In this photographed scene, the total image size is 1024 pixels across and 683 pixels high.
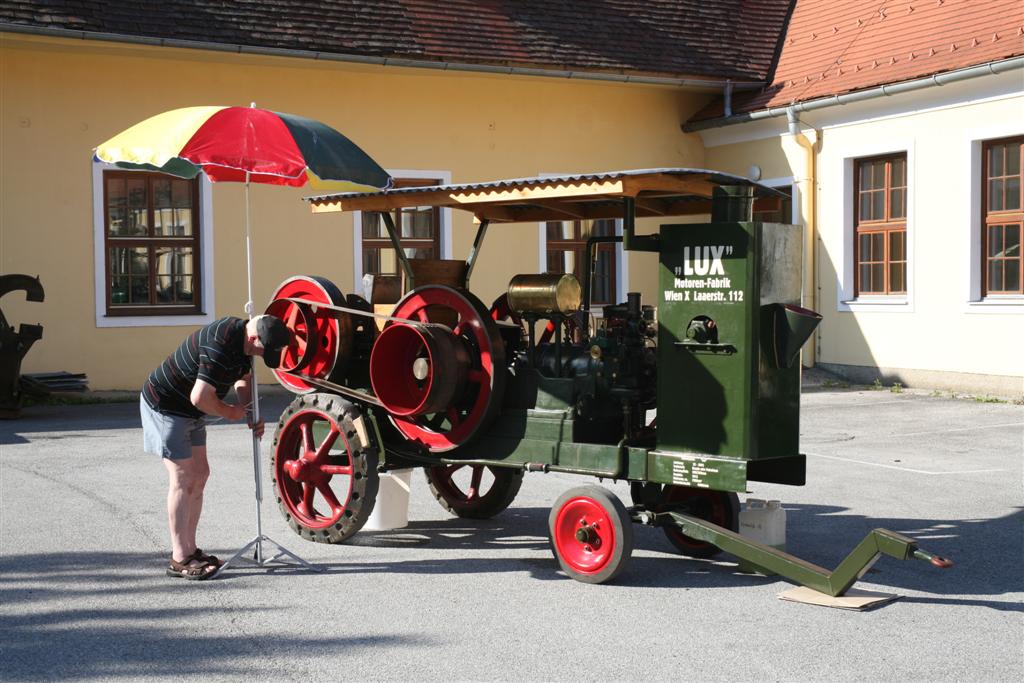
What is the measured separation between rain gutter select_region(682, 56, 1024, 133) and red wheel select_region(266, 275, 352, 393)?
972 cm

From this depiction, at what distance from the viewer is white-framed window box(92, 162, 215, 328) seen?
15.9 metres

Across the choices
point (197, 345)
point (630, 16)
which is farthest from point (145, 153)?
point (630, 16)

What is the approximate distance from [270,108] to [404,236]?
8.39 ft

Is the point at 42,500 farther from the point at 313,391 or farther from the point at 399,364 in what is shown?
the point at 399,364

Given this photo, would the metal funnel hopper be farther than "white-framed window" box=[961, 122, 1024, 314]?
No

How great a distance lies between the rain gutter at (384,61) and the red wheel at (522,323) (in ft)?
28.0

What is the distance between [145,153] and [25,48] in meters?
9.16

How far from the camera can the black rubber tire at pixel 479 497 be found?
834 centimetres

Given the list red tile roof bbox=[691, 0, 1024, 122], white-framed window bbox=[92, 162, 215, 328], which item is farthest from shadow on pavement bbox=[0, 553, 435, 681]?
red tile roof bbox=[691, 0, 1024, 122]

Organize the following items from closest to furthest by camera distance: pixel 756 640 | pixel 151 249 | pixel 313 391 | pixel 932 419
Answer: pixel 756 640, pixel 313 391, pixel 932 419, pixel 151 249

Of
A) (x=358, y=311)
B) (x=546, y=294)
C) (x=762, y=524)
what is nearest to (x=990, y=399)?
(x=762, y=524)

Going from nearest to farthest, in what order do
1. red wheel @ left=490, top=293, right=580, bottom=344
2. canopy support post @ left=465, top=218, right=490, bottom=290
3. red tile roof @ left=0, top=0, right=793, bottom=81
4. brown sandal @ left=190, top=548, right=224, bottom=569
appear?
brown sandal @ left=190, top=548, right=224, bottom=569 → red wheel @ left=490, top=293, right=580, bottom=344 → canopy support post @ left=465, top=218, right=490, bottom=290 → red tile roof @ left=0, top=0, right=793, bottom=81

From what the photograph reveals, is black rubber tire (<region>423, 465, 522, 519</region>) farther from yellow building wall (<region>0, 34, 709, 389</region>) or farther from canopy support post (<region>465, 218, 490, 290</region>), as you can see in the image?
yellow building wall (<region>0, 34, 709, 389</region>)

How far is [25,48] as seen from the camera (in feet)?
50.2
